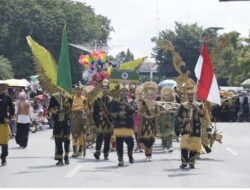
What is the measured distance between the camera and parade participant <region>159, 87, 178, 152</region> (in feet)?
73.8

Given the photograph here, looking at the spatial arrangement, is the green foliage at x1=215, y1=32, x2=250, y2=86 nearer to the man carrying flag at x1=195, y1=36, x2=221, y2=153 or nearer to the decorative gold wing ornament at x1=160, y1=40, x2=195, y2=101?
the decorative gold wing ornament at x1=160, y1=40, x2=195, y2=101

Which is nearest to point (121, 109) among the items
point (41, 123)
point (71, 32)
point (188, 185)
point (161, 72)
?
point (188, 185)

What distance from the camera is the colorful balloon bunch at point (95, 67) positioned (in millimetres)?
24281

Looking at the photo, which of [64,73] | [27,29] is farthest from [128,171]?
[27,29]

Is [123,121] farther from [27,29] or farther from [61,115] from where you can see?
[27,29]

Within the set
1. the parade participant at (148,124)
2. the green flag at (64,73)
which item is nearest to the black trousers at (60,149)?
the green flag at (64,73)

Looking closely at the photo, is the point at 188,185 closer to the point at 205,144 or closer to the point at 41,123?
the point at 205,144

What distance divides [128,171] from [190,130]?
1.76m

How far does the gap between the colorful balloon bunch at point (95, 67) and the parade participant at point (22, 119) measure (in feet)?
6.79

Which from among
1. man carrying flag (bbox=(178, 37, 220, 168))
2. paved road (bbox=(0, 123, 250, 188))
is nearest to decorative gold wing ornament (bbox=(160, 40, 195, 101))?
paved road (bbox=(0, 123, 250, 188))

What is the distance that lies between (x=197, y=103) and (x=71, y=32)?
6446cm


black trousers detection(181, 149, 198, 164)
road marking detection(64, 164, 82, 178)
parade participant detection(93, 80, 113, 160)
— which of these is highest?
parade participant detection(93, 80, 113, 160)

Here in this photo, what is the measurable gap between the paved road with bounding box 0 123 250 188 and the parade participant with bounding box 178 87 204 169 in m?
0.33

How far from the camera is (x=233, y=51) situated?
245 feet
